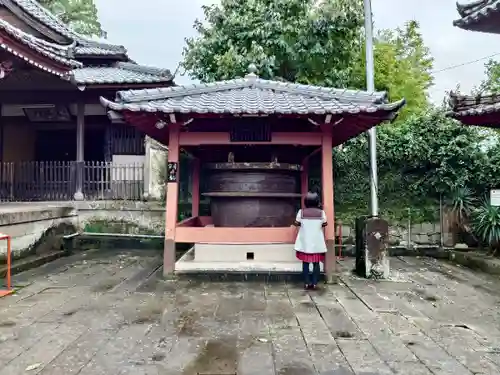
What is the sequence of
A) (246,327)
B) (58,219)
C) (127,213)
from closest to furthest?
(246,327), (58,219), (127,213)

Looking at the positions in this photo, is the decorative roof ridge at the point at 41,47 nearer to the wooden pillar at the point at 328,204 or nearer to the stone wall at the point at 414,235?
the wooden pillar at the point at 328,204

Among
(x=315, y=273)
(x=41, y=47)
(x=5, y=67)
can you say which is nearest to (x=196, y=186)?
(x=41, y=47)

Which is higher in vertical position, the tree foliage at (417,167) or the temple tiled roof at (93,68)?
the temple tiled roof at (93,68)

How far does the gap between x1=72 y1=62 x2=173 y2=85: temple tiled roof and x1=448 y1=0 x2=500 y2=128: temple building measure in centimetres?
757

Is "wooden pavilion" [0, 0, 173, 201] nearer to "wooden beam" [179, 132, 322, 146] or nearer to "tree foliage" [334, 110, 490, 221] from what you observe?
"wooden beam" [179, 132, 322, 146]

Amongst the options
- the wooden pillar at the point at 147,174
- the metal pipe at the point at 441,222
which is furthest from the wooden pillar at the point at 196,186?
the metal pipe at the point at 441,222

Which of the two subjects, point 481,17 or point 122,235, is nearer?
point 481,17

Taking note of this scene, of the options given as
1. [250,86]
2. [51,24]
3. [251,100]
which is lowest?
[251,100]

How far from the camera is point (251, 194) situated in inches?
308

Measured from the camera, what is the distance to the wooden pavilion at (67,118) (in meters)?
11.6

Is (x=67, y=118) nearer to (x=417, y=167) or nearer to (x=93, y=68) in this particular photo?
(x=93, y=68)

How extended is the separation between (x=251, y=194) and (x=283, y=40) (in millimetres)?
6601

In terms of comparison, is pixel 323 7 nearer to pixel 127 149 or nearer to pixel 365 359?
pixel 127 149

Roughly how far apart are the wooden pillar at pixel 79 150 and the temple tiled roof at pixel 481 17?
31.8 ft
